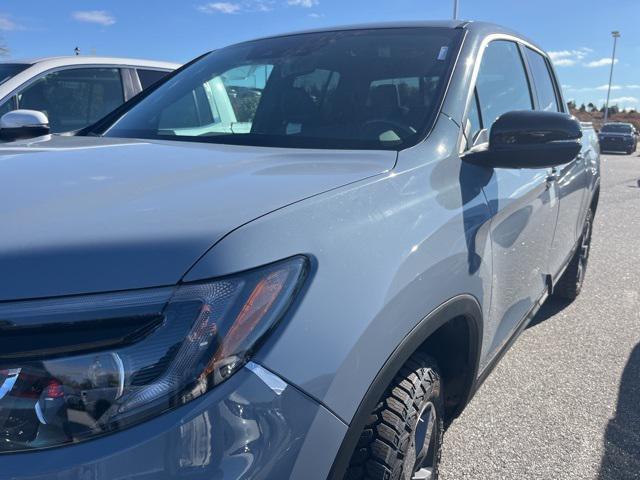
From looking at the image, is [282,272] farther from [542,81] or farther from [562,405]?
[542,81]

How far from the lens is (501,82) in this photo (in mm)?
2773

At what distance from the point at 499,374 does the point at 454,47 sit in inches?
77.6

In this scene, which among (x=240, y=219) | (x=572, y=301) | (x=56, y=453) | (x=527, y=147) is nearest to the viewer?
(x=56, y=453)

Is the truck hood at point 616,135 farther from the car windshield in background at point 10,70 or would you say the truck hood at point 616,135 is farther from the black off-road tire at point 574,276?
the car windshield in background at point 10,70

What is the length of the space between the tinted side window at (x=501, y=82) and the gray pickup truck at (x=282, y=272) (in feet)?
0.07

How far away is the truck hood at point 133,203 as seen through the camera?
1.15 m

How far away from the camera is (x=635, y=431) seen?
9.34 feet

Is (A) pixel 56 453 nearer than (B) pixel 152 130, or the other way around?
(A) pixel 56 453

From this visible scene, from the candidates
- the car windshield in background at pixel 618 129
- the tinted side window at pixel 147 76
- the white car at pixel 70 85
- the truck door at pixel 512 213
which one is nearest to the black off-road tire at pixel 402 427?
the truck door at pixel 512 213

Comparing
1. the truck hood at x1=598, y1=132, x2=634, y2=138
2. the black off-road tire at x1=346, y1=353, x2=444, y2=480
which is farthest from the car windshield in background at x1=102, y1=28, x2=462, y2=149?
the truck hood at x1=598, y1=132, x2=634, y2=138

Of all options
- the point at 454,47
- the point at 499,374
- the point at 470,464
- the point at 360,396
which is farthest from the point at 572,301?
the point at 360,396

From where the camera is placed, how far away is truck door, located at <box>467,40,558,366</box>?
2.21 m

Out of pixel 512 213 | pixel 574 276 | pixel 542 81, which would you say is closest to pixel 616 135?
pixel 574 276

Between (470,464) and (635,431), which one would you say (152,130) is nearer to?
(470,464)
